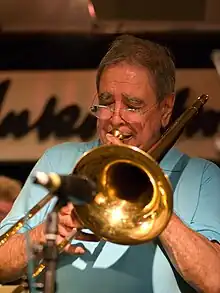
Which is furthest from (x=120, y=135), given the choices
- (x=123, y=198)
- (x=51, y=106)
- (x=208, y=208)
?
(x=51, y=106)

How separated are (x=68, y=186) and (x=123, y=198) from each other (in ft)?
1.24

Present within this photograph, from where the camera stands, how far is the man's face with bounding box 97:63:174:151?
1.73 metres

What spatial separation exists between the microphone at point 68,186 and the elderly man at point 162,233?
1.09 ft

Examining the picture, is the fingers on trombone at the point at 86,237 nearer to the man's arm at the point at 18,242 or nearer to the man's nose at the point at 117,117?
the man's arm at the point at 18,242

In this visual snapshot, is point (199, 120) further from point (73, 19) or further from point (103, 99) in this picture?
point (103, 99)

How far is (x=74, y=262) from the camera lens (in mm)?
1697

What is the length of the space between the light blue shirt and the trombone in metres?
0.14

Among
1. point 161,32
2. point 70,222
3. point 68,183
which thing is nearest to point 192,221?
point 70,222

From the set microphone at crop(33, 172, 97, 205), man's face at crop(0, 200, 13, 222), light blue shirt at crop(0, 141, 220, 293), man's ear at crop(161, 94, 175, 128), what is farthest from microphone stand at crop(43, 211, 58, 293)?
man's face at crop(0, 200, 13, 222)

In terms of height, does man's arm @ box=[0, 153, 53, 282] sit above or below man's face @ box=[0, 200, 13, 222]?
above

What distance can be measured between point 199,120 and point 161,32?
18.0 inches

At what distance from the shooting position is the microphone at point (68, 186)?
1.19m

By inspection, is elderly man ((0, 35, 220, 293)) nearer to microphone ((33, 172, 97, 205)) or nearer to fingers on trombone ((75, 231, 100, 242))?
fingers on trombone ((75, 231, 100, 242))

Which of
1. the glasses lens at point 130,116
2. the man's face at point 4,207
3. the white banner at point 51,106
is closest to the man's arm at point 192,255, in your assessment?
the glasses lens at point 130,116
